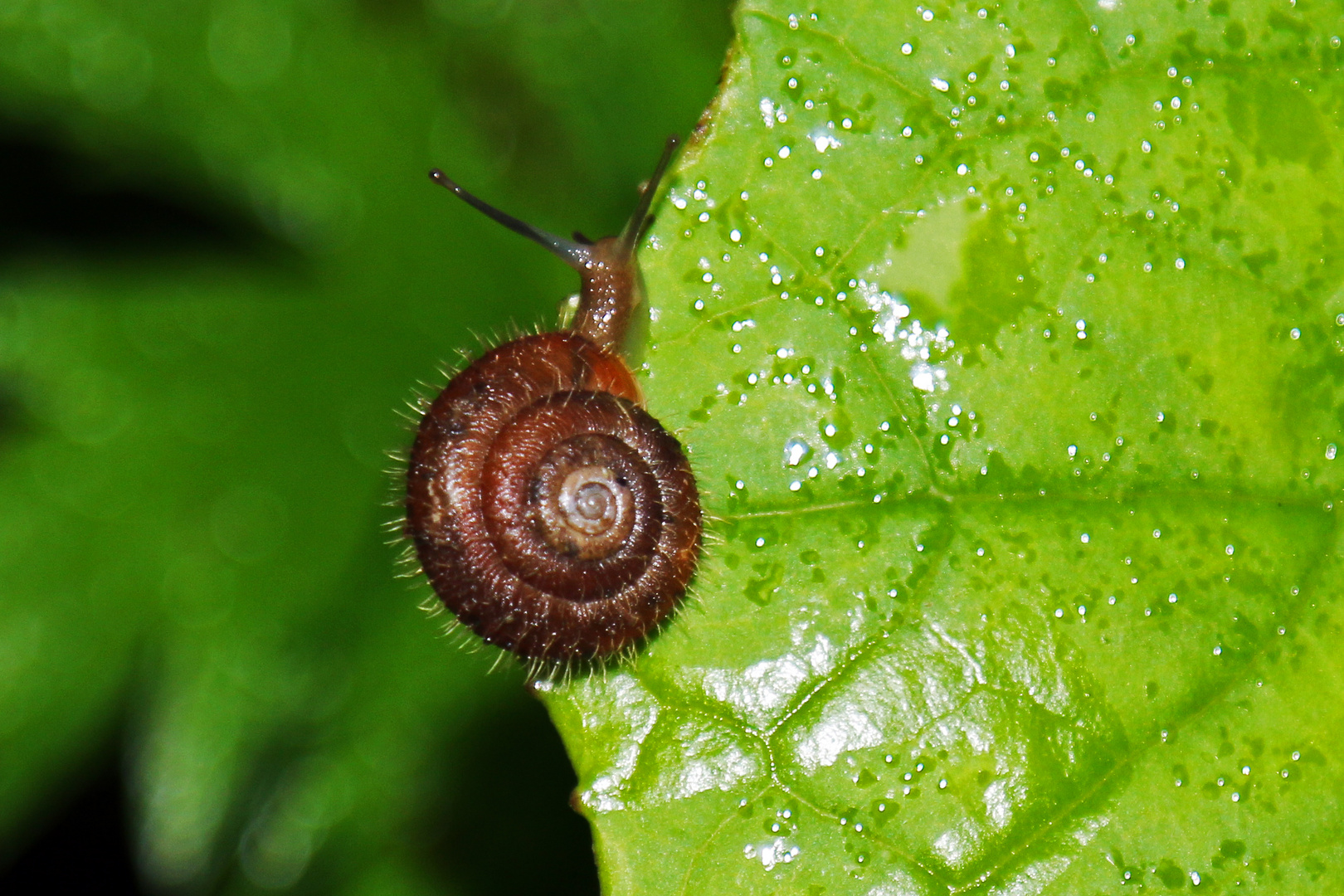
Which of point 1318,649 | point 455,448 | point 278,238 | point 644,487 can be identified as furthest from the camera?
point 278,238

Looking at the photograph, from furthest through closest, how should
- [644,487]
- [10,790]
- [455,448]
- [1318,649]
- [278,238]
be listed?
1. [278,238]
2. [10,790]
3. [455,448]
4. [644,487]
5. [1318,649]

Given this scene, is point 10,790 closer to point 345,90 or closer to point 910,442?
point 345,90

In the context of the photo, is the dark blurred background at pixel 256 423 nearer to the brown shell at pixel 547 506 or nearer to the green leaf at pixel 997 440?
the brown shell at pixel 547 506

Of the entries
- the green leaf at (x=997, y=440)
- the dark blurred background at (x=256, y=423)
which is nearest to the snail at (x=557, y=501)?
the green leaf at (x=997, y=440)

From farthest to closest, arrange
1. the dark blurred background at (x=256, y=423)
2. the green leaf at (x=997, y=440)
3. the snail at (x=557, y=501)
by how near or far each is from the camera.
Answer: the dark blurred background at (x=256, y=423)
the snail at (x=557, y=501)
the green leaf at (x=997, y=440)

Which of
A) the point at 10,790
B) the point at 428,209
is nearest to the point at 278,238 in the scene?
the point at 428,209

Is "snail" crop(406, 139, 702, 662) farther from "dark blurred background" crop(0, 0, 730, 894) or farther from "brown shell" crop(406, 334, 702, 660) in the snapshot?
"dark blurred background" crop(0, 0, 730, 894)

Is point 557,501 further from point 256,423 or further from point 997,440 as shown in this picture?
point 256,423
